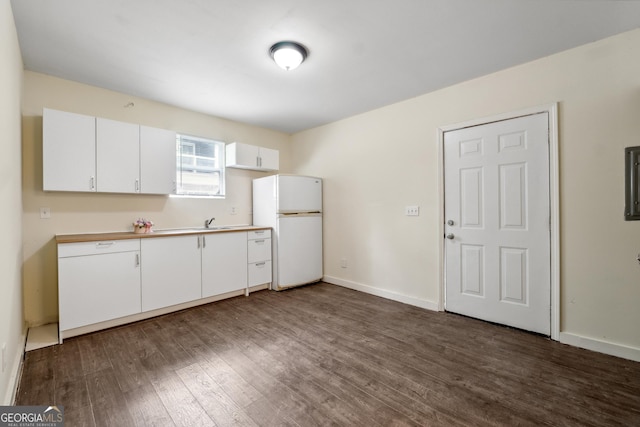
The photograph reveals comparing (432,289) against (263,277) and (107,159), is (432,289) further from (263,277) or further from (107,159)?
(107,159)

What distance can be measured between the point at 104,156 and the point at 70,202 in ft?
2.02

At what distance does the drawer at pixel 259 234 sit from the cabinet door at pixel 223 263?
0.30 ft

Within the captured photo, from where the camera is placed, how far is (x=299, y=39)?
2213 millimetres

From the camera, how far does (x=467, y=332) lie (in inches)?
103

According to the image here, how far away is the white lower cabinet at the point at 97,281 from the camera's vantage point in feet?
7.91

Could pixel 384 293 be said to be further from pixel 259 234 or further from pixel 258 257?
pixel 259 234

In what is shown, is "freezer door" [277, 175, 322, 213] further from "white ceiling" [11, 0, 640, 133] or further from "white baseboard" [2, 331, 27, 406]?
"white baseboard" [2, 331, 27, 406]

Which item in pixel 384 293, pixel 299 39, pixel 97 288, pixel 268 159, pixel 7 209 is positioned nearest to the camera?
pixel 7 209

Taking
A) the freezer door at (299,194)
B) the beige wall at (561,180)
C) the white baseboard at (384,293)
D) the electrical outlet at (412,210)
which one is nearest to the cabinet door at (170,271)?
the freezer door at (299,194)

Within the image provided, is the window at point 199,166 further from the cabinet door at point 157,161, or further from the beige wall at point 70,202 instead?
the cabinet door at point 157,161

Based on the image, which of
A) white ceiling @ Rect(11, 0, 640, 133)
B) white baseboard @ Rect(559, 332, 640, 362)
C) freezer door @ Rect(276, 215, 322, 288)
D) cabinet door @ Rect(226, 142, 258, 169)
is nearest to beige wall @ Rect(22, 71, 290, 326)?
white ceiling @ Rect(11, 0, 640, 133)

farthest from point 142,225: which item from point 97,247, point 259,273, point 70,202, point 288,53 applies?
point 288,53

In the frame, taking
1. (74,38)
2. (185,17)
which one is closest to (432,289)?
(185,17)

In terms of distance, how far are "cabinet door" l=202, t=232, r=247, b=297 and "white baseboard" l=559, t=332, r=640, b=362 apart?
3.48 metres
